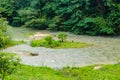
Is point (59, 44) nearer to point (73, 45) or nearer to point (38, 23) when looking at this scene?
point (73, 45)

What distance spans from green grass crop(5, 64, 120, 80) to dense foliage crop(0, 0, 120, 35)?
16.9m

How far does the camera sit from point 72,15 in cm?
3925

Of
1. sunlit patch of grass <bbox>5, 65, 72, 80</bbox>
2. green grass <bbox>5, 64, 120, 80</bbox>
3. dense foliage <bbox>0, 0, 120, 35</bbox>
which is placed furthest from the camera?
dense foliage <bbox>0, 0, 120, 35</bbox>

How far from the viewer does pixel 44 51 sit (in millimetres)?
25672

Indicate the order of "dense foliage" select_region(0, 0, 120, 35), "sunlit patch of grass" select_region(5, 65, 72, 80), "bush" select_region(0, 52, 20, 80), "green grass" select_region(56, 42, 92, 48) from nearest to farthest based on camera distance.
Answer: "bush" select_region(0, 52, 20, 80), "sunlit patch of grass" select_region(5, 65, 72, 80), "green grass" select_region(56, 42, 92, 48), "dense foliage" select_region(0, 0, 120, 35)

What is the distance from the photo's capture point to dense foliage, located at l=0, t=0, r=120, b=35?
118 ft

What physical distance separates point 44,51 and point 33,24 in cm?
1761

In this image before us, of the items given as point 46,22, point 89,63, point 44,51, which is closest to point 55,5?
point 46,22

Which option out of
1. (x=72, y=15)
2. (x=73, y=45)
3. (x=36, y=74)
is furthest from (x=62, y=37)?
(x=36, y=74)

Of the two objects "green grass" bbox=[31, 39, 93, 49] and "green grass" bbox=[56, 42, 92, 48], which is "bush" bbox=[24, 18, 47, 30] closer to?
"green grass" bbox=[31, 39, 93, 49]

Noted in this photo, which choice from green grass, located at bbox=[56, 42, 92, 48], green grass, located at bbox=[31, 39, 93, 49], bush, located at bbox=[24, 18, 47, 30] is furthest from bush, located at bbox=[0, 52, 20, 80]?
bush, located at bbox=[24, 18, 47, 30]

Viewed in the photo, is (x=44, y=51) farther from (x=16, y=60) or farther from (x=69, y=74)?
(x=16, y=60)

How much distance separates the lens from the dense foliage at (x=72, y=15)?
3603cm

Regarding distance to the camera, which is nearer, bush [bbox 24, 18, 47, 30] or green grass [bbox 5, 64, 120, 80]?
green grass [bbox 5, 64, 120, 80]
